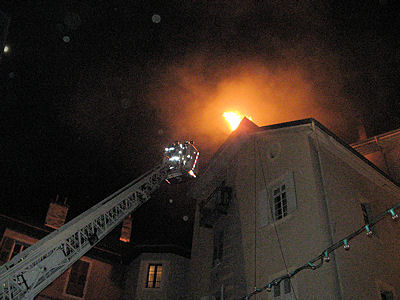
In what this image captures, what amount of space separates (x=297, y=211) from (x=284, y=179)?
1.71m

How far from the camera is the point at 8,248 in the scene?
68.2 ft

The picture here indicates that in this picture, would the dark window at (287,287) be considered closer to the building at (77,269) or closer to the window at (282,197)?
the window at (282,197)

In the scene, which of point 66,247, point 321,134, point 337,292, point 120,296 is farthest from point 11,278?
point 120,296

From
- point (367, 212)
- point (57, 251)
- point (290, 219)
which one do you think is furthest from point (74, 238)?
point (367, 212)

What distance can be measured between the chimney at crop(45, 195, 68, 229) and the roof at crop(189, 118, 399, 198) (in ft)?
30.0

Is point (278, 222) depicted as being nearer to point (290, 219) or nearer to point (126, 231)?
point (290, 219)

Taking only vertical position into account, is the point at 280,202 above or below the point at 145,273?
below

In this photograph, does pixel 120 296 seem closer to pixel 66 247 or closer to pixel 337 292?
pixel 66 247

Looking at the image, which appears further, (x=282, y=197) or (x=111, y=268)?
(x=111, y=268)

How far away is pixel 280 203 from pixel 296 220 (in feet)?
4.69

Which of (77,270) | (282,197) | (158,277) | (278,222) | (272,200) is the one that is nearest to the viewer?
(278,222)

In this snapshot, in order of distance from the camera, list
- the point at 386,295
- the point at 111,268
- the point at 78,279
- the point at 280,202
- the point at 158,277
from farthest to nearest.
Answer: the point at 111,268 < the point at 158,277 < the point at 78,279 < the point at 280,202 < the point at 386,295

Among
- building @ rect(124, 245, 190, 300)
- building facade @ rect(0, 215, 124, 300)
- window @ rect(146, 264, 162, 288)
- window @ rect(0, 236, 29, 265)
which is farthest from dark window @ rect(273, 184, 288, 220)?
window @ rect(0, 236, 29, 265)

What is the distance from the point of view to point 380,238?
13812mm
